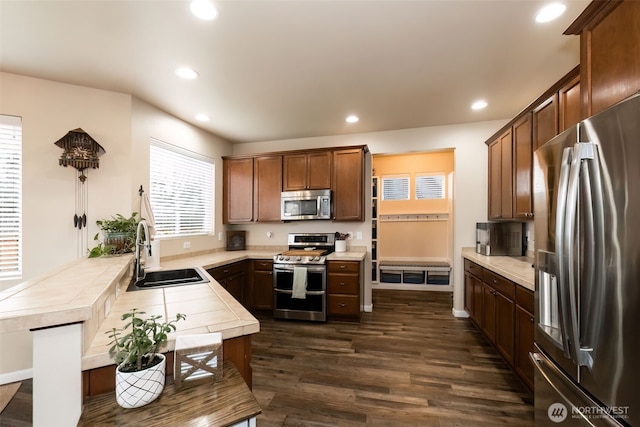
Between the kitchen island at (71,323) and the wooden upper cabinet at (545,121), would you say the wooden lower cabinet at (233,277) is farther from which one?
the wooden upper cabinet at (545,121)

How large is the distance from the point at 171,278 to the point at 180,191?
159 cm

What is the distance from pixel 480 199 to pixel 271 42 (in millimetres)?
3411

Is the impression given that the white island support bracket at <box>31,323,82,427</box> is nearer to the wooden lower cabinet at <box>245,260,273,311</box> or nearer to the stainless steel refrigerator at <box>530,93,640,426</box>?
the stainless steel refrigerator at <box>530,93,640,426</box>

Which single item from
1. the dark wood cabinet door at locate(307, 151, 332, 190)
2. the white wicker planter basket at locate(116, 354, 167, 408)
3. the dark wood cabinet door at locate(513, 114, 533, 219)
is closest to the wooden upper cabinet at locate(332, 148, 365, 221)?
the dark wood cabinet door at locate(307, 151, 332, 190)

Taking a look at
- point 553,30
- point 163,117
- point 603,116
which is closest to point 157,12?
point 163,117

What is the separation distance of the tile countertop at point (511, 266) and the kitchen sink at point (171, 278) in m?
2.49

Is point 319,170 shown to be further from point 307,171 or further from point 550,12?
point 550,12

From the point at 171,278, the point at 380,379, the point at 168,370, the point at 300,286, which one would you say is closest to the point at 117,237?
the point at 171,278

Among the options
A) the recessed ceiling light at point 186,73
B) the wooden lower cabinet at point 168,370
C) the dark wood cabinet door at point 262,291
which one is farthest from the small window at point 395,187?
the wooden lower cabinet at point 168,370

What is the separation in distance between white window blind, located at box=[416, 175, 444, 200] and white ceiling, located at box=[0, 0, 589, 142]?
99.1 inches

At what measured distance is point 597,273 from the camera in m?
1.05

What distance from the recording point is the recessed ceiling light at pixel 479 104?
3.05 meters

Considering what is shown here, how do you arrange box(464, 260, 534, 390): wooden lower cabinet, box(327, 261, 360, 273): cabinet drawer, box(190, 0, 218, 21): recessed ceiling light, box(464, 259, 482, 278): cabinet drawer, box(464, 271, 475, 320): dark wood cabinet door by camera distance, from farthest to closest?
box(327, 261, 360, 273): cabinet drawer → box(464, 271, 475, 320): dark wood cabinet door → box(464, 259, 482, 278): cabinet drawer → box(464, 260, 534, 390): wooden lower cabinet → box(190, 0, 218, 21): recessed ceiling light

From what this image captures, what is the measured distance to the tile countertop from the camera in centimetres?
205
